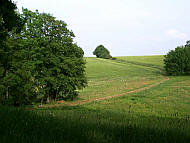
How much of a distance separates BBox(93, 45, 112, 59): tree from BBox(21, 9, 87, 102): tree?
112m

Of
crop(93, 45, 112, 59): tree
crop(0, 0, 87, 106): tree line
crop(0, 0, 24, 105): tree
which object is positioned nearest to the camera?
crop(0, 0, 24, 105): tree

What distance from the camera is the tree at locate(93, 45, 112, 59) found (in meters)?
133

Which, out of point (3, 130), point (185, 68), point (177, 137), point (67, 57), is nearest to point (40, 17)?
point (67, 57)

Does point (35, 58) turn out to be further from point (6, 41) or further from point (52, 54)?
point (6, 41)

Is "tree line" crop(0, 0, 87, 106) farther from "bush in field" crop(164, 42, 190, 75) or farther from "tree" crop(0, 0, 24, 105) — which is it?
"bush in field" crop(164, 42, 190, 75)

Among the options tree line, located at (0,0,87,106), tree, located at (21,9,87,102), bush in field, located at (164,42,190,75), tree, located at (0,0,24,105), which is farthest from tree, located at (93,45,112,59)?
tree, located at (0,0,24,105)

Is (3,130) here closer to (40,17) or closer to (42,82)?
(42,82)

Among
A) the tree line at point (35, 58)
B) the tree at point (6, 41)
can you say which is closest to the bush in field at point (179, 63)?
the tree line at point (35, 58)

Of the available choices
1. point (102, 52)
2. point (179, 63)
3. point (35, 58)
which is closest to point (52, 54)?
point (35, 58)

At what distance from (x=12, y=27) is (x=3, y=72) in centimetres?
405

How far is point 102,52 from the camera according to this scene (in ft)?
439

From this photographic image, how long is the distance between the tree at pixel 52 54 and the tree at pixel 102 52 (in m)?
112

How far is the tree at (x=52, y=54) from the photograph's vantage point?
1869 cm

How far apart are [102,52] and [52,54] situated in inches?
4539
